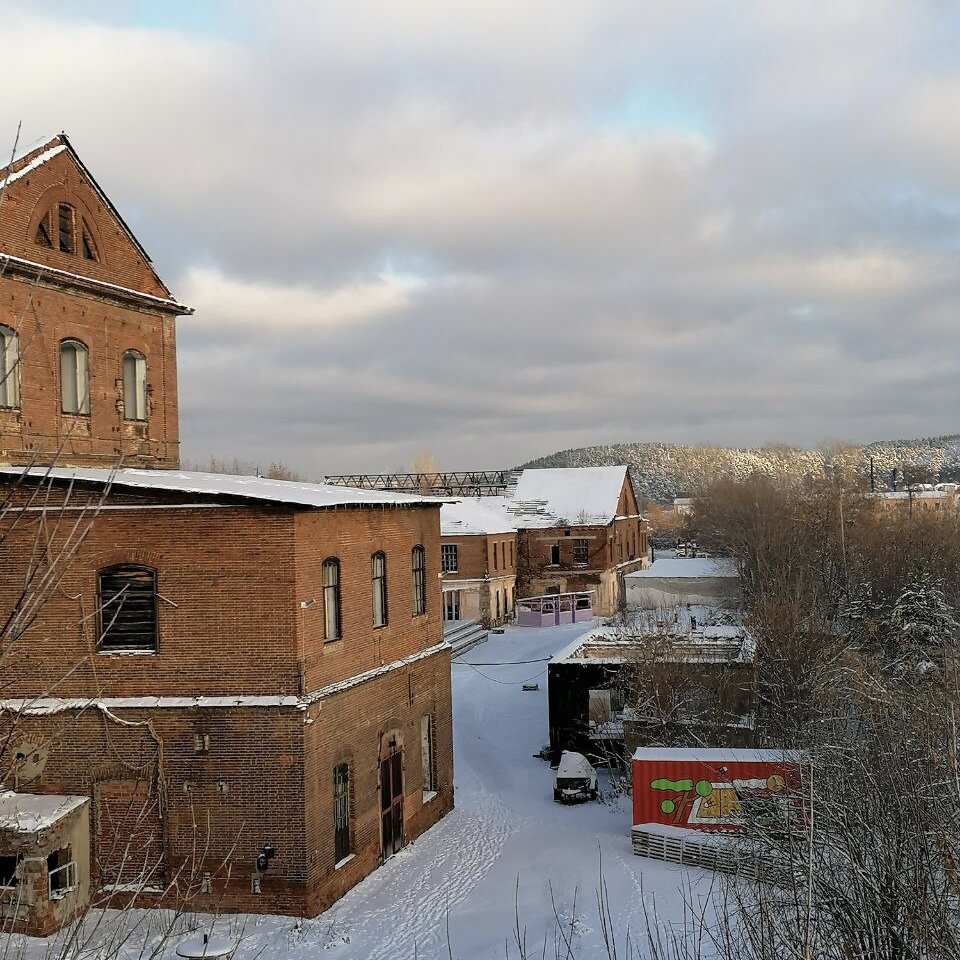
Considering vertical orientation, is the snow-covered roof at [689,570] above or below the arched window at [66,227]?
below

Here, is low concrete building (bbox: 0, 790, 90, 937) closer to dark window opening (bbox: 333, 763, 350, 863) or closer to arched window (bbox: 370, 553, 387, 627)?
dark window opening (bbox: 333, 763, 350, 863)

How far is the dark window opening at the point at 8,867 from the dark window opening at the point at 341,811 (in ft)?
17.4

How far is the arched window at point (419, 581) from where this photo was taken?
23.1 metres

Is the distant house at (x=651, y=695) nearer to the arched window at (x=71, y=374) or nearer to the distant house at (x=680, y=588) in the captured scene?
the arched window at (x=71, y=374)

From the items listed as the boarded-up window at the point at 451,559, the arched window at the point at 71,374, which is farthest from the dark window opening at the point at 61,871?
the boarded-up window at the point at 451,559

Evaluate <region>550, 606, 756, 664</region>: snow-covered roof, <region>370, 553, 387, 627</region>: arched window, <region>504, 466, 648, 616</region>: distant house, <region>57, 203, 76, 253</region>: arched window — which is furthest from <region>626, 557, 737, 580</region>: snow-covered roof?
<region>57, 203, 76, 253</region>: arched window

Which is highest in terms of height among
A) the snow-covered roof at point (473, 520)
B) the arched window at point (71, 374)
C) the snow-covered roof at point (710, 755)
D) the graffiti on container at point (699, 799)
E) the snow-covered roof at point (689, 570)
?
the arched window at point (71, 374)

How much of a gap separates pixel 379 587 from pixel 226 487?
4612mm

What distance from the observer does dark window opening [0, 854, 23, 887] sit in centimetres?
1585

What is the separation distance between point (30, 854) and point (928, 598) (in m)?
30.0

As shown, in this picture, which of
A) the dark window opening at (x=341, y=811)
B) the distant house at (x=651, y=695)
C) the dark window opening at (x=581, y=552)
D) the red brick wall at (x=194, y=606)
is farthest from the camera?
the dark window opening at (x=581, y=552)

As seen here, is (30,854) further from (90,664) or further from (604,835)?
(604,835)

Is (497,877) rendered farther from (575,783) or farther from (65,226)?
(65,226)

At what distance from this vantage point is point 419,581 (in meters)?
23.5
